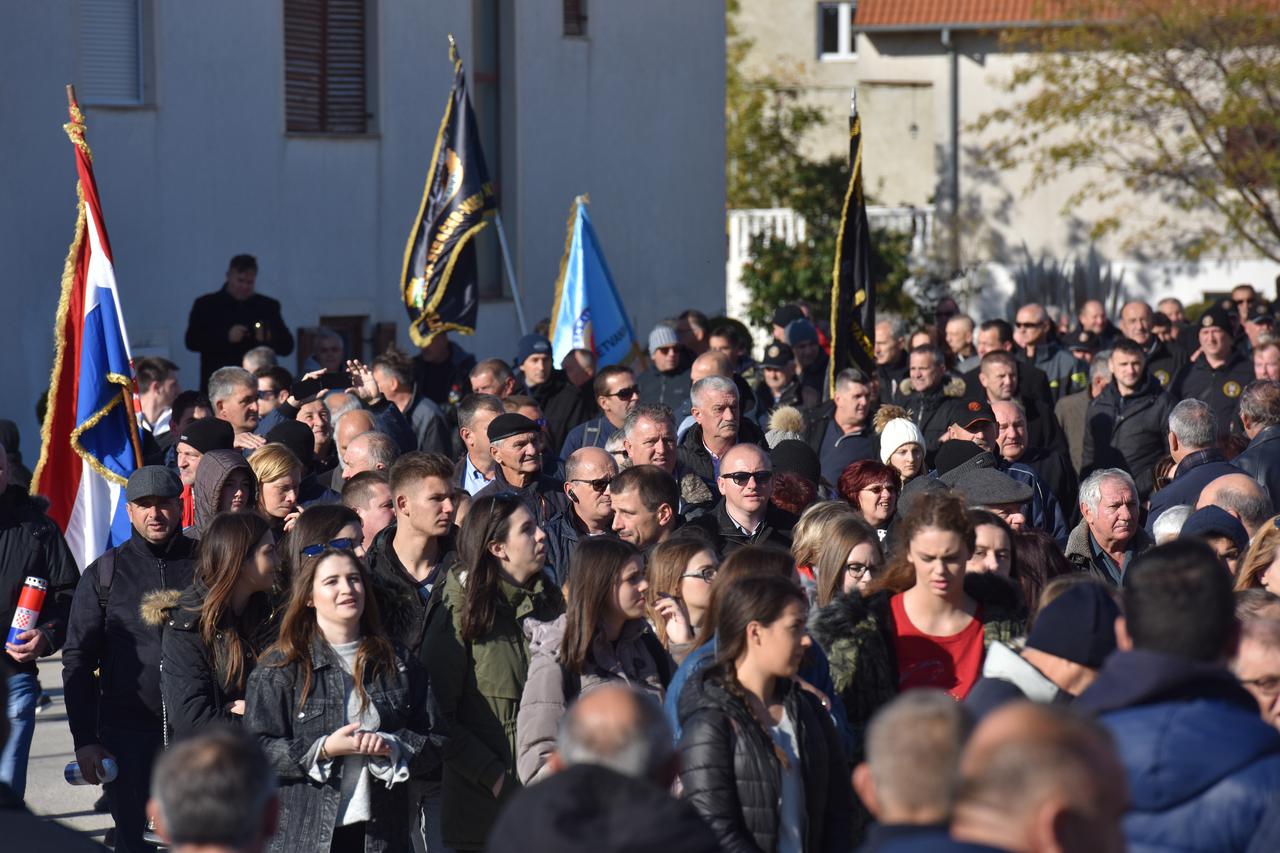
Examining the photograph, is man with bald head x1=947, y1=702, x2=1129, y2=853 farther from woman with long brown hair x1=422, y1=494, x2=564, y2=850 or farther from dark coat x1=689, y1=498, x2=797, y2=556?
dark coat x1=689, y1=498, x2=797, y2=556

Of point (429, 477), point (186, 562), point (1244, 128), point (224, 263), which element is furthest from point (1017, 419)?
point (1244, 128)

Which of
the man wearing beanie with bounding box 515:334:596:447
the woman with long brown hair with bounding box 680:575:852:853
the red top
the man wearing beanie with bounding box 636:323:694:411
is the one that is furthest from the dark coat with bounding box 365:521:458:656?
the man wearing beanie with bounding box 636:323:694:411

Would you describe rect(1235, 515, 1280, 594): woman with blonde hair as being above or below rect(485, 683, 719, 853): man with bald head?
below

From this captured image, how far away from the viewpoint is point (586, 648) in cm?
609

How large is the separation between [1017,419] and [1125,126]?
22506 mm

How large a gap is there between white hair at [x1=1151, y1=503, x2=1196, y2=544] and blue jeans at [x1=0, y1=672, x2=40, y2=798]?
15.6ft

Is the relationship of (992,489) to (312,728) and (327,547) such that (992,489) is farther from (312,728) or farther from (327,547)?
(312,728)

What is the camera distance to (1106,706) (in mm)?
4035

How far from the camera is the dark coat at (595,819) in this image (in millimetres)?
3492

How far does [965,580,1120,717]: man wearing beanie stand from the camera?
4938 mm

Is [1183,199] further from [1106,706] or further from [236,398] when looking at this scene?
[1106,706]

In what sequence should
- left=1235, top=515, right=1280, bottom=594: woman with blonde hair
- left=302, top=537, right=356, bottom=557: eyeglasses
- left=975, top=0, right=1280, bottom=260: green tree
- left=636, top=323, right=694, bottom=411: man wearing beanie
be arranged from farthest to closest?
left=975, top=0, right=1280, bottom=260: green tree
left=636, top=323, right=694, bottom=411: man wearing beanie
left=1235, top=515, right=1280, bottom=594: woman with blonde hair
left=302, top=537, right=356, bottom=557: eyeglasses

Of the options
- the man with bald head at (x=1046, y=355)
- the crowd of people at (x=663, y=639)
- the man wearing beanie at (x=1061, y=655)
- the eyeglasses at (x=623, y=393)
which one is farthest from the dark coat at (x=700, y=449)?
the man with bald head at (x=1046, y=355)

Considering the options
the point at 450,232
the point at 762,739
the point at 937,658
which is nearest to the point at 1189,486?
the point at 937,658
